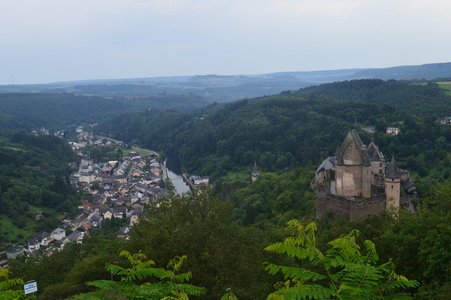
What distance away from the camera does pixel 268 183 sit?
67500mm

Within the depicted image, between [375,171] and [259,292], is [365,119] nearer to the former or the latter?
[375,171]

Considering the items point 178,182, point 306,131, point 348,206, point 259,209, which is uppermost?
point 348,206

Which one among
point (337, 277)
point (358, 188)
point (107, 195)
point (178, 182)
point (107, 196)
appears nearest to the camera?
point (337, 277)

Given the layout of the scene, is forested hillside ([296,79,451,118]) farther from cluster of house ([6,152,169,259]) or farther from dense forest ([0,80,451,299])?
cluster of house ([6,152,169,259])

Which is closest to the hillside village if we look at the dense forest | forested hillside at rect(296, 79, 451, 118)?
the dense forest

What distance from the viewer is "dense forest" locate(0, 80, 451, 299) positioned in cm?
A: 1053

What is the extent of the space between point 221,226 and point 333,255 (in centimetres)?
1304

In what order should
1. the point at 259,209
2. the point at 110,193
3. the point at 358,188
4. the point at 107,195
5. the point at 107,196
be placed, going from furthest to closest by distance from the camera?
1. the point at 110,193
2. the point at 107,195
3. the point at 107,196
4. the point at 259,209
5. the point at 358,188

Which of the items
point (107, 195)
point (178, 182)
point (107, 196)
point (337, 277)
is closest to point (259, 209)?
point (107, 196)

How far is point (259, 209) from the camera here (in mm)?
56750

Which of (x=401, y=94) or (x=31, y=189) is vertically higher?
(x=401, y=94)

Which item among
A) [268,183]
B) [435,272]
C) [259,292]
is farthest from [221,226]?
[268,183]

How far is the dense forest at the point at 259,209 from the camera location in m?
10.5

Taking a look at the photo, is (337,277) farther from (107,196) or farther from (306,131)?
(306,131)
